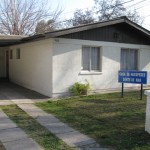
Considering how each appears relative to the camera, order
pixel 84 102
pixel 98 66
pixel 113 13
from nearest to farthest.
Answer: pixel 84 102 → pixel 98 66 → pixel 113 13

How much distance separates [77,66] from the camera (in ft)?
43.9

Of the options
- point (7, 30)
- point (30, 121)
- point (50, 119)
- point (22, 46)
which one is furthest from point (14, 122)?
point (7, 30)

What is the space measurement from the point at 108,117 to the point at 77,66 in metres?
5.08

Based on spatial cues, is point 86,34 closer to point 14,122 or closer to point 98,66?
point 98,66

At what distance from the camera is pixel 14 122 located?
818 cm

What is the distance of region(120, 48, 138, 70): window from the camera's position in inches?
602

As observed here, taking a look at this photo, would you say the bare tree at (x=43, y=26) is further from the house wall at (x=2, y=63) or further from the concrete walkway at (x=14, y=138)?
the concrete walkway at (x=14, y=138)

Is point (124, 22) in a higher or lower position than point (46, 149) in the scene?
higher

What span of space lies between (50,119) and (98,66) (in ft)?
20.8

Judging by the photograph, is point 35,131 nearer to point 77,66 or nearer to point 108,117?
point 108,117

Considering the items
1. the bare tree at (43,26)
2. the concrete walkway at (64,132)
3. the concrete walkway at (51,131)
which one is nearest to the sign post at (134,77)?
the concrete walkway at (51,131)

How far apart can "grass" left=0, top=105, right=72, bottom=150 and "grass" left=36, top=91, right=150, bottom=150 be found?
2.86 feet

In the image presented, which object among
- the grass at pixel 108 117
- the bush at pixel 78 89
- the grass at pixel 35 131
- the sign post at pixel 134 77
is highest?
the sign post at pixel 134 77

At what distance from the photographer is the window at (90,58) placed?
13755 millimetres
